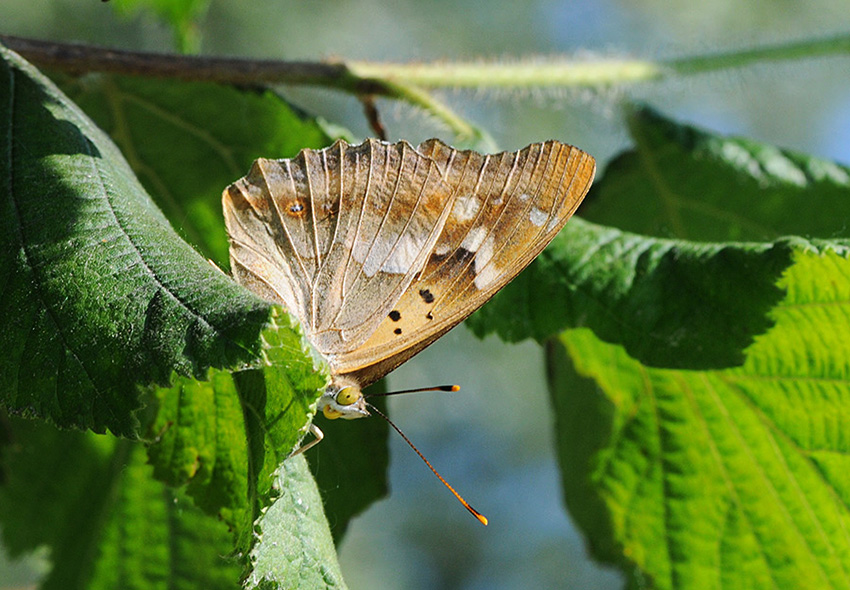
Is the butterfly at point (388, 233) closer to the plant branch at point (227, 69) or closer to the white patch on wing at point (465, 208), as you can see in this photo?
the white patch on wing at point (465, 208)

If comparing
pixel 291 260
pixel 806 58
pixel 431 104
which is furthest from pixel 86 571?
pixel 806 58

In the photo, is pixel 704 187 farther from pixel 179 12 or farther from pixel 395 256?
pixel 179 12

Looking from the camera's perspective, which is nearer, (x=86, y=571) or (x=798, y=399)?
(x=798, y=399)

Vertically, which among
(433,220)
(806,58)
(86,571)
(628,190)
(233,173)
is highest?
A: (806,58)

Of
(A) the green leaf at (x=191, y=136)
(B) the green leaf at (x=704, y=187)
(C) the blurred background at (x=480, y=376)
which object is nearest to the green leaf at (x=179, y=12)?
(A) the green leaf at (x=191, y=136)

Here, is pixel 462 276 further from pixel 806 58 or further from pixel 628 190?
pixel 806 58

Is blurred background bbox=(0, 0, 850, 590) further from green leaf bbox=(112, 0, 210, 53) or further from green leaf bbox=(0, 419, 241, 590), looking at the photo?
green leaf bbox=(0, 419, 241, 590)

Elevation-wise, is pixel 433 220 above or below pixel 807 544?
above
